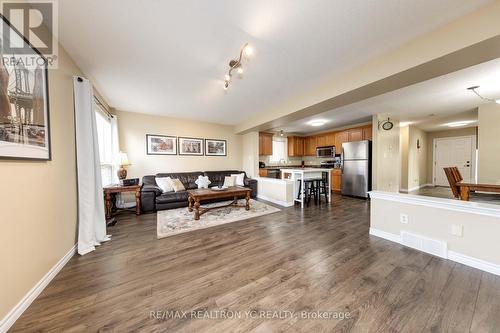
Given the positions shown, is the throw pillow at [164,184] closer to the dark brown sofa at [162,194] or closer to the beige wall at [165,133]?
the dark brown sofa at [162,194]

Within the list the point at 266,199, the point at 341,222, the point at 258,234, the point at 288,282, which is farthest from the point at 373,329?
the point at 266,199

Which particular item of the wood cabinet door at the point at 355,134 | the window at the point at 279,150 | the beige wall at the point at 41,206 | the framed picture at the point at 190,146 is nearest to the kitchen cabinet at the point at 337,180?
the wood cabinet door at the point at 355,134

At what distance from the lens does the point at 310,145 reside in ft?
24.0

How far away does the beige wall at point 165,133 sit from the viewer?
Answer: 4480 mm

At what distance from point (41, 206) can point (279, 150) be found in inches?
264

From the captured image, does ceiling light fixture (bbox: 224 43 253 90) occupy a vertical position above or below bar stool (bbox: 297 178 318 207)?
above

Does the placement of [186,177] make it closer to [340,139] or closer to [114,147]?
[114,147]

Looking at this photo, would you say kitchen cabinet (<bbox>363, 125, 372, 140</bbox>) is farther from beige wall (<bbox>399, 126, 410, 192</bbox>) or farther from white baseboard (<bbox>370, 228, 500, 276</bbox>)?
white baseboard (<bbox>370, 228, 500, 276</bbox>)

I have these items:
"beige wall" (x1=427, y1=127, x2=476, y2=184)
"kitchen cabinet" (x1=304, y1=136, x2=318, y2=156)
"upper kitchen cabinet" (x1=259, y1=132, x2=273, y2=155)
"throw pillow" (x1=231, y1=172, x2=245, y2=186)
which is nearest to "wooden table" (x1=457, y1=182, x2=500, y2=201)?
"throw pillow" (x1=231, y1=172, x2=245, y2=186)

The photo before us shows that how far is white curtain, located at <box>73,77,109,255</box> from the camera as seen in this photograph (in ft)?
7.20

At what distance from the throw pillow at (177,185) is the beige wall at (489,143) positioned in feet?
22.0

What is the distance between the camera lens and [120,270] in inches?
71.9

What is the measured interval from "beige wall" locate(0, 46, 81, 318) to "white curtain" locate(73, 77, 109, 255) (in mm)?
64

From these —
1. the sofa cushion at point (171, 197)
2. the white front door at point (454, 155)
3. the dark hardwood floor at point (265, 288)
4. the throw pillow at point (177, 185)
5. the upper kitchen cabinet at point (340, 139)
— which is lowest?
the dark hardwood floor at point (265, 288)
